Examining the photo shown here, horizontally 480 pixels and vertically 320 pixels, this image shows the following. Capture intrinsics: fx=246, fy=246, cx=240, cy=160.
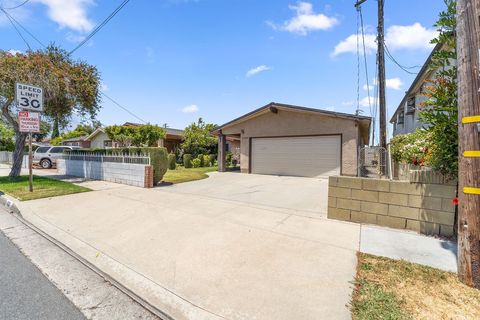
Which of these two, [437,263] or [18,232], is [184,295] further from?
[18,232]

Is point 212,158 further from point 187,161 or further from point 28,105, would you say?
point 28,105

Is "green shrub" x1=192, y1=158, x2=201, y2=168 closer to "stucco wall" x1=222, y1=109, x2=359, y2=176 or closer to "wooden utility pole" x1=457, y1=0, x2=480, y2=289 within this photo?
"stucco wall" x1=222, y1=109, x2=359, y2=176

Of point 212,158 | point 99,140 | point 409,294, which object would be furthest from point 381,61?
point 99,140

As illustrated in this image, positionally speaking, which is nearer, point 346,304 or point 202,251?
point 346,304

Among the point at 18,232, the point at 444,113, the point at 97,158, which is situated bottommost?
the point at 18,232

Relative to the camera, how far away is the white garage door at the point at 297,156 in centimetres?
1233

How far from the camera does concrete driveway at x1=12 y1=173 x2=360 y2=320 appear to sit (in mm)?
2443

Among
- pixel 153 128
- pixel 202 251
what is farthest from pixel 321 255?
pixel 153 128

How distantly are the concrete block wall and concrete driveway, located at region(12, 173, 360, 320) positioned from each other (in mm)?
2310

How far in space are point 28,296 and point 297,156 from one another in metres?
12.1

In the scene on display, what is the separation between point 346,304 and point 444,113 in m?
3.06

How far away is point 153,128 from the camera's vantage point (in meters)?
18.8

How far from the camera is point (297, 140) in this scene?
13.4m

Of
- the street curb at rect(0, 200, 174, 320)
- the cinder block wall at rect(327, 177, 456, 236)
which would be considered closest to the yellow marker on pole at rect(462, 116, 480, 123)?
the cinder block wall at rect(327, 177, 456, 236)
